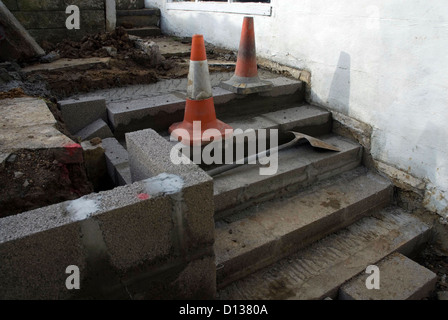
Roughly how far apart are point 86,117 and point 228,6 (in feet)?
10.3

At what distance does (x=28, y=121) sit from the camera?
2.43 m

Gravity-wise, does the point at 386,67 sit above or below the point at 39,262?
above

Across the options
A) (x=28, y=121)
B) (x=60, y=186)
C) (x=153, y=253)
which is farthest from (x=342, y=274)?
(x=28, y=121)

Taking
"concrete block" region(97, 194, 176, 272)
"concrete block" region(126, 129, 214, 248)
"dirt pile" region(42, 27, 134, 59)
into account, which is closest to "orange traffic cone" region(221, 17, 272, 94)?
"dirt pile" region(42, 27, 134, 59)

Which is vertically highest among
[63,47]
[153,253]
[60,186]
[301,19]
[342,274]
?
[301,19]

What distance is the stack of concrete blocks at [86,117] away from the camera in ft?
10.4

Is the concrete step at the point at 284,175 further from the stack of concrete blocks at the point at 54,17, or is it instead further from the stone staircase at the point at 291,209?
the stack of concrete blocks at the point at 54,17

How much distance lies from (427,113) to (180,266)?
2552mm

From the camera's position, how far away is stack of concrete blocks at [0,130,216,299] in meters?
1.41

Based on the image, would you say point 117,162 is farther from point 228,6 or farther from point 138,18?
point 138,18

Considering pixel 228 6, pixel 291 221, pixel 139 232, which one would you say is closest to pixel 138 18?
pixel 228 6

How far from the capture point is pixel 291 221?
2.80m

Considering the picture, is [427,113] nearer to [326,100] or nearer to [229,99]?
[326,100]

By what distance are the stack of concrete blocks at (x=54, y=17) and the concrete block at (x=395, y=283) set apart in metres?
5.14
